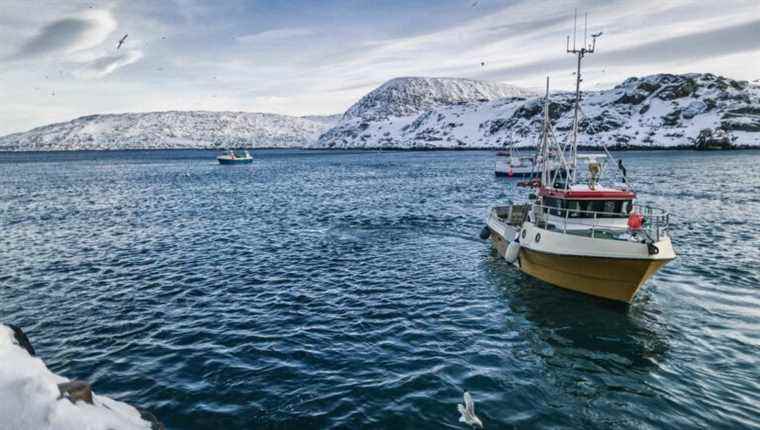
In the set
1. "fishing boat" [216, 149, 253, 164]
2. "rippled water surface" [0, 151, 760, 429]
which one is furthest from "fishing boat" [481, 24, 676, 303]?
"fishing boat" [216, 149, 253, 164]

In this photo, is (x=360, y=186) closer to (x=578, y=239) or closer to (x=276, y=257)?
(x=276, y=257)

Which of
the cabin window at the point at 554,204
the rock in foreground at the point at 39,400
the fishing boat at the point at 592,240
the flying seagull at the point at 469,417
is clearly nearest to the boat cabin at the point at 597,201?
the fishing boat at the point at 592,240

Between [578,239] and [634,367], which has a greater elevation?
[578,239]

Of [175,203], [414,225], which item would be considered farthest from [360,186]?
[414,225]

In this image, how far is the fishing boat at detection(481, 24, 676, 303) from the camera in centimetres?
1947

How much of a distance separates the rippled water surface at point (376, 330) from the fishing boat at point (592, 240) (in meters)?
1.06

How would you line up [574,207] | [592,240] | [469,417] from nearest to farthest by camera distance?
[469,417]
[592,240]
[574,207]

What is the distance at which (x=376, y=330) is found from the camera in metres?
17.9

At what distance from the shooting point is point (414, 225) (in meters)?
41.6

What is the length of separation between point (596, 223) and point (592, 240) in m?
3.32

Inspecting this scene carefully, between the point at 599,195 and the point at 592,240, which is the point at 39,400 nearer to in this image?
the point at 592,240

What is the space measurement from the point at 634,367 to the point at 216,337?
1530cm

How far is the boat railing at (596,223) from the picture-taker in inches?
819

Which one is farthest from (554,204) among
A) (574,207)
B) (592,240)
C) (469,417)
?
(469,417)
